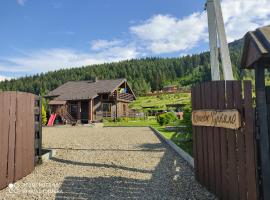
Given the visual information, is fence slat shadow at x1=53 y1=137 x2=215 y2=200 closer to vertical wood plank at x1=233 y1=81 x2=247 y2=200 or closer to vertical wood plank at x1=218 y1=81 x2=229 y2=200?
vertical wood plank at x1=218 y1=81 x2=229 y2=200

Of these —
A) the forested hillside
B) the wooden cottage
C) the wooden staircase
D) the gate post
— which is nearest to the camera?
the gate post

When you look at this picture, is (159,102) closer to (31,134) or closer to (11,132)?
(31,134)

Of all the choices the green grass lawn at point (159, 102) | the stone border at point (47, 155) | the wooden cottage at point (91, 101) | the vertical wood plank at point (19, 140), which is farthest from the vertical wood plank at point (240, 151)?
the green grass lawn at point (159, 102)

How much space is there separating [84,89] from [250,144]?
36596mm

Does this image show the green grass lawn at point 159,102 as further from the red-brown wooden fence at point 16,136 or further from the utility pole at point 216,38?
the red-brown wooden fence at point 16,136

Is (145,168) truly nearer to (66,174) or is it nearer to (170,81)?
(66,174)

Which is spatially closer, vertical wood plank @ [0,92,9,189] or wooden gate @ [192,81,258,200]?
wooden gate @ [192,81,258,200]

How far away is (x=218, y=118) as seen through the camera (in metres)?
4.88

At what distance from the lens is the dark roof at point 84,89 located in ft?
121

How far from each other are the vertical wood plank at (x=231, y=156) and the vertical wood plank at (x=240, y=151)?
10cm

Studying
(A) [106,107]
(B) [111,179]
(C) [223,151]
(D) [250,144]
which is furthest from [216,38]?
(A) [106,107]

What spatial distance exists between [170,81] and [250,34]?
141 metres

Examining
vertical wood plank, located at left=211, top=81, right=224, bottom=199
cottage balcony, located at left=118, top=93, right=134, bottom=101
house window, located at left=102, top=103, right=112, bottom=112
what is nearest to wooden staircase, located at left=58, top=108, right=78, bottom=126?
house window, located at left=102, top=103, right=112, bottom=112

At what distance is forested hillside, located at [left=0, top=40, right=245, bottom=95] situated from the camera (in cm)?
11612
